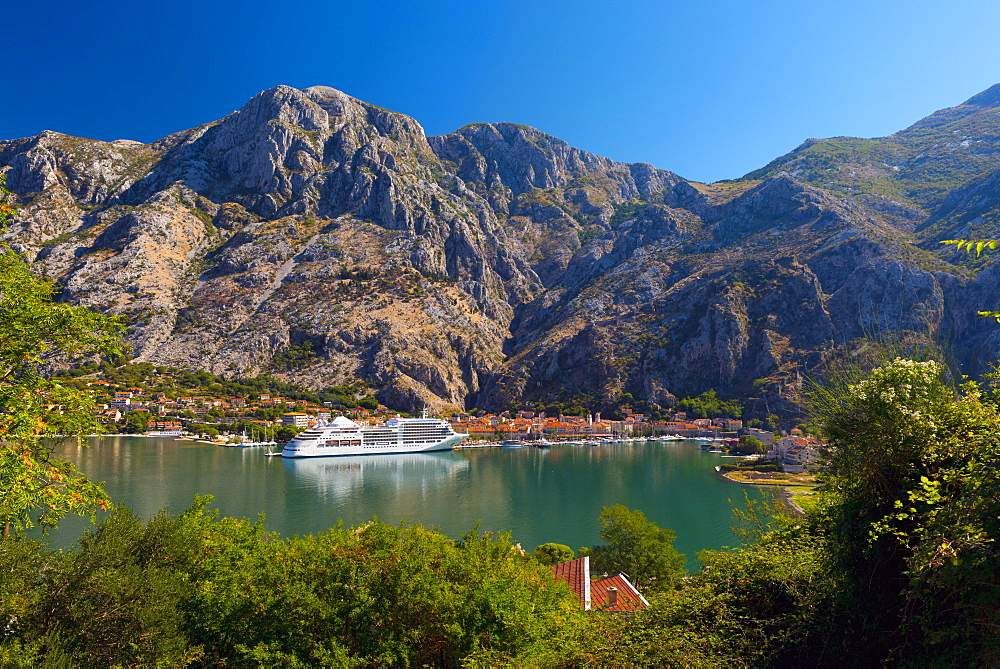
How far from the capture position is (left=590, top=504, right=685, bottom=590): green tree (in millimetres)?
22969

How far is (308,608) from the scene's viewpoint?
874 centimetres

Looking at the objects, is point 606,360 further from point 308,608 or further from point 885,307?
point 308,608

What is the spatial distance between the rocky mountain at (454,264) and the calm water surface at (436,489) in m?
47.0

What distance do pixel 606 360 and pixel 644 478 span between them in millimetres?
77558

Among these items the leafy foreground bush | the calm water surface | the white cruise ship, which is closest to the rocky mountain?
the white cruise ship

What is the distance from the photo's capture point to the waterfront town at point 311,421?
96.1 m

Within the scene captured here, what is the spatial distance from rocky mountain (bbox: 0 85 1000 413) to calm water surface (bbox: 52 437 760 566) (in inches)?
1852

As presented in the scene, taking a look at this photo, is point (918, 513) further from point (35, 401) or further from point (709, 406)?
point (709, 406)

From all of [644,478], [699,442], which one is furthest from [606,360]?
[644,478]

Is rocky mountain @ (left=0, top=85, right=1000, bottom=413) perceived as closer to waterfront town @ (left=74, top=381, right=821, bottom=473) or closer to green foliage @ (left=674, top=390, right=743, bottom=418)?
green foliage @ (left=674, top=390, right=743, bottom=418)

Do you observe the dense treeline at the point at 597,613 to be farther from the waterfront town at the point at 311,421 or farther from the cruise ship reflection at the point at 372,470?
the waterfront town at the point at 311,421

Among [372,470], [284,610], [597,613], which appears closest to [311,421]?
[372,470]

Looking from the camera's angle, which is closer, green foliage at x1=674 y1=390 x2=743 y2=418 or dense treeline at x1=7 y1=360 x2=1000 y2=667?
dense treeline at x1=7 y1=360 x2=1000 y2=667

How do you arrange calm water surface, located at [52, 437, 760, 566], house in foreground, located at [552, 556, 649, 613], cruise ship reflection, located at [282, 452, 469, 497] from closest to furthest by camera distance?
house in foreground, located at [552, 556, 649, 613] → calm water surface, located at [52, 437, 760, 566] → cruise ship reflection, located at [282, 452, 469, 497]
